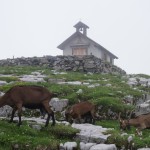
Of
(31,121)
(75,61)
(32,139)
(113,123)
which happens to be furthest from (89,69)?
(32,139)

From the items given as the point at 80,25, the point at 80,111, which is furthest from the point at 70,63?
the point at 80,25

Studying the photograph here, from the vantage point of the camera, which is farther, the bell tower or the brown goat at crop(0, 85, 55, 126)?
the bell tower

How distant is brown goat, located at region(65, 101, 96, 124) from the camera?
64.2 feet

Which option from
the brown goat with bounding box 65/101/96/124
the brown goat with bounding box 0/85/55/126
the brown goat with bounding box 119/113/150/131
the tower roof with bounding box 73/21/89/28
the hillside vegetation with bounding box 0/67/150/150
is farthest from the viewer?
the tower roof with bounding box 73/21/89/28

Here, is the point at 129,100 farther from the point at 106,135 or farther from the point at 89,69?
the point at 89,69

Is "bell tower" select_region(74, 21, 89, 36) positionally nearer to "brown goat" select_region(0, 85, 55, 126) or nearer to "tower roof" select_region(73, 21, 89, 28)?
"tower roof" select_region(73, 21, 89, 28)

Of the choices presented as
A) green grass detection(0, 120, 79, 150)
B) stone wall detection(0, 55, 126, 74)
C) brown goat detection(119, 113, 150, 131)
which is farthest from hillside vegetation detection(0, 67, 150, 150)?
stone wall detection(0, 55, 126, 74)

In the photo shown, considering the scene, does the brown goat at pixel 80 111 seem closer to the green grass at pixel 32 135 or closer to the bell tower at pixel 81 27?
the green grass at pixel 32 135

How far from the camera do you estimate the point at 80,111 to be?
1969 cm

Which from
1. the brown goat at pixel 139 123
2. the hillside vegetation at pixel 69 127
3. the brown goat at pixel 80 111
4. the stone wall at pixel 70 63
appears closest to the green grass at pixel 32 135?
the hillside vegetation at pixel 69 127

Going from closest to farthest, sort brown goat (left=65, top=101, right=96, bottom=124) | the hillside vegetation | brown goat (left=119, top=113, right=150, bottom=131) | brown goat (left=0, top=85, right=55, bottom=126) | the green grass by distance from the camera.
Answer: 1. the green grass
2. the hillside vegetation
3. brown goat (left=0, top=85, right=55, bottom=126)
4. brown goat (left=119, top=113, right=150, bottom=131)
5. brown goat (left=65, top=101, right=96, bottom=124)

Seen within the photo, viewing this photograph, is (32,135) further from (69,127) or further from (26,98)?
(69,127)

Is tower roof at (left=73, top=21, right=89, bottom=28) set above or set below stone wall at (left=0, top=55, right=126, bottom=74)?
above

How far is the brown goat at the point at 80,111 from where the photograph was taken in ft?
64.2
